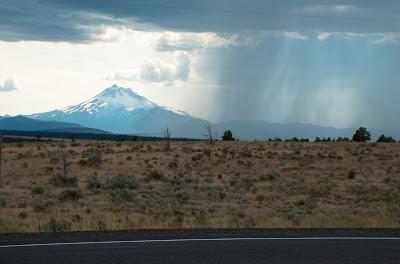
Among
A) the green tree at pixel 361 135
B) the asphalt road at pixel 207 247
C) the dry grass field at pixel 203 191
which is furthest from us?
the green tree at pixel 361 135

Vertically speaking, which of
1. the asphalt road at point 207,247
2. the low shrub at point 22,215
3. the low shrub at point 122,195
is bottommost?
the low shrub at point 22,215

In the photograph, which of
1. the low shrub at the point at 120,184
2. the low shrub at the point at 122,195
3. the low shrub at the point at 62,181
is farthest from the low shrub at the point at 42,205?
the low shrub at the point at 62,181

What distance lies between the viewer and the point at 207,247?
10.6 metres

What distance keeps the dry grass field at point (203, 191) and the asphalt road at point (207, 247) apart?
295cm

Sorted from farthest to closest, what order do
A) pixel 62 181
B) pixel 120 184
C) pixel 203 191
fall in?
pixel 62 181 < pixel 120 184 < pixel 203 191

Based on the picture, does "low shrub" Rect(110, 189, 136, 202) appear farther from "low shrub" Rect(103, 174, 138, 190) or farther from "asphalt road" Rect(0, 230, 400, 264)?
"asphalt road" Rect(0, 230, 400, 264)

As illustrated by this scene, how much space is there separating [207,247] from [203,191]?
19264 mm

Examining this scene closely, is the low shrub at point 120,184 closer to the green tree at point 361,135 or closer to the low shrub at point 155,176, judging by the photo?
the low shrub at point 155,176

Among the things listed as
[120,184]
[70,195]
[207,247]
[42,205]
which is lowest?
[42,205]

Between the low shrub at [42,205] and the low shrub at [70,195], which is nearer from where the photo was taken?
the low shrub at [42,205]

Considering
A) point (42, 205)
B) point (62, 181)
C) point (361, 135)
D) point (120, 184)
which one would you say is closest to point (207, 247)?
point (42, 205)

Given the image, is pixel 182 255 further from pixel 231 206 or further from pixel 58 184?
pixel 58 184

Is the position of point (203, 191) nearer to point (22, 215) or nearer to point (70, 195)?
point (70, 195)

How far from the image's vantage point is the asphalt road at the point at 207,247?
31.2 feet
